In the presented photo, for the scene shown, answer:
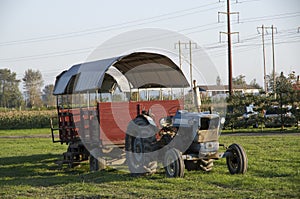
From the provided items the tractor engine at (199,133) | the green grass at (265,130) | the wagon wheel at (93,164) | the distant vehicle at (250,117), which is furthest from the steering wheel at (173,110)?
the distant vehicle at (250,117)

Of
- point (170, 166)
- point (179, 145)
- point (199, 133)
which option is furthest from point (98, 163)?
point (199, 133)

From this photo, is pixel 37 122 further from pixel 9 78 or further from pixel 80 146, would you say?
pixel 9 78

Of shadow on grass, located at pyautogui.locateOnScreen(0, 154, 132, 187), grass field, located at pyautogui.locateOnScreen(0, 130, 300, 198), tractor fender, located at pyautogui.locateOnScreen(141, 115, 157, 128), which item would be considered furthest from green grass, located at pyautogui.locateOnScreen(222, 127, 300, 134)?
tractor fender, located at pyautogui.locateOnScreen(141, 115, 157, 128)

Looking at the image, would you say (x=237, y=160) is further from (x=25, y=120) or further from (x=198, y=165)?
(x=25, y=120)

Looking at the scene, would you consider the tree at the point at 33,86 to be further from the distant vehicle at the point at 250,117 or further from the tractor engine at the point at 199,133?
the tractor engine at the point at 199,133

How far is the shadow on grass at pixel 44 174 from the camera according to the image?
12609mm

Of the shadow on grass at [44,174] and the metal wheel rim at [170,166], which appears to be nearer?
the metal wheel rim at [170,166]

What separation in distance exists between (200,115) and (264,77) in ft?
182

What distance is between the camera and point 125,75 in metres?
16.9

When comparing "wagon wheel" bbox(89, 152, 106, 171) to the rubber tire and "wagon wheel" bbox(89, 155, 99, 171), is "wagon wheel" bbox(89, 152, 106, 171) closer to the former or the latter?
"wagon wheel" bbox(89, 155, 99, 171)

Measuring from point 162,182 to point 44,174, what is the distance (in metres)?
4.72

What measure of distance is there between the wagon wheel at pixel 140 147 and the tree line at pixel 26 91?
239ft

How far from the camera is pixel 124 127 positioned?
44.8 ft

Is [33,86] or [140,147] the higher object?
[33,86]
